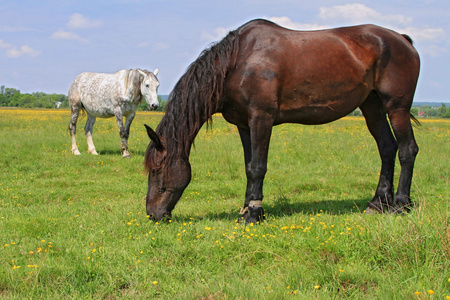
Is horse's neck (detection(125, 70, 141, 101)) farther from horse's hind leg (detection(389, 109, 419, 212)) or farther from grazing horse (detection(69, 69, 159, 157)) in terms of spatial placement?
horse's hind leg (detection(389, 109, 419, 212))

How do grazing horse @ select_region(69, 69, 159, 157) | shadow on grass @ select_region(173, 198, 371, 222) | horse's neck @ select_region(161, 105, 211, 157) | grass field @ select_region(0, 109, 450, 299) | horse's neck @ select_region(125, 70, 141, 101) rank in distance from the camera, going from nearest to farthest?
grass field @ select_region(0, 109, 450, 299) < horse's neck @ select_region(161, 105, 211, 157) < shadow on grass @ select_region(173, 198, 371, 222) < grazing horse @ select_region(69, 69, 159, 157) < horse's neck @ select_region(125, 70, 141, 101)

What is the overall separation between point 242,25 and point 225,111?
127 centimetres

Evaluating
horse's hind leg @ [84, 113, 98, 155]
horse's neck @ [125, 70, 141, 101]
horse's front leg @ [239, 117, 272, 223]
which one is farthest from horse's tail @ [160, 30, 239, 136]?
horse's hind leg @ [84, 113, 98, 155]

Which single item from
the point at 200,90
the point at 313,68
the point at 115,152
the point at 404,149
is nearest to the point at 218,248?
the point at 200,90

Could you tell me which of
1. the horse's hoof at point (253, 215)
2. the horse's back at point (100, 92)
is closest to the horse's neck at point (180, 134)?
the horse's hoof at point (253, 215)

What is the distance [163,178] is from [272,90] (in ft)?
5.87

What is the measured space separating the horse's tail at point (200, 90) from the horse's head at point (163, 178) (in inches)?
15.6

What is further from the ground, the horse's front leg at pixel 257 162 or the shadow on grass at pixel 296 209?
the horse's front leg at pixel 257 162

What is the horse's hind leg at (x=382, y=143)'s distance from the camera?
6.35 meters

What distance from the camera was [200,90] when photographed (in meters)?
5.22

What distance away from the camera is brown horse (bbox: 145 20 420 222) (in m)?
5.20

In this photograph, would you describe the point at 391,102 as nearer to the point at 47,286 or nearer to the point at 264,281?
the point at 264,281

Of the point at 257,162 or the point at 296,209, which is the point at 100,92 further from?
the point at 257,162

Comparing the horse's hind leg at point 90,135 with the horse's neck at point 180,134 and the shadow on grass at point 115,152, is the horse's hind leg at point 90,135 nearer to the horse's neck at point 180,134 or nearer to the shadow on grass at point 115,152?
the shadow on grass at point 115,152
